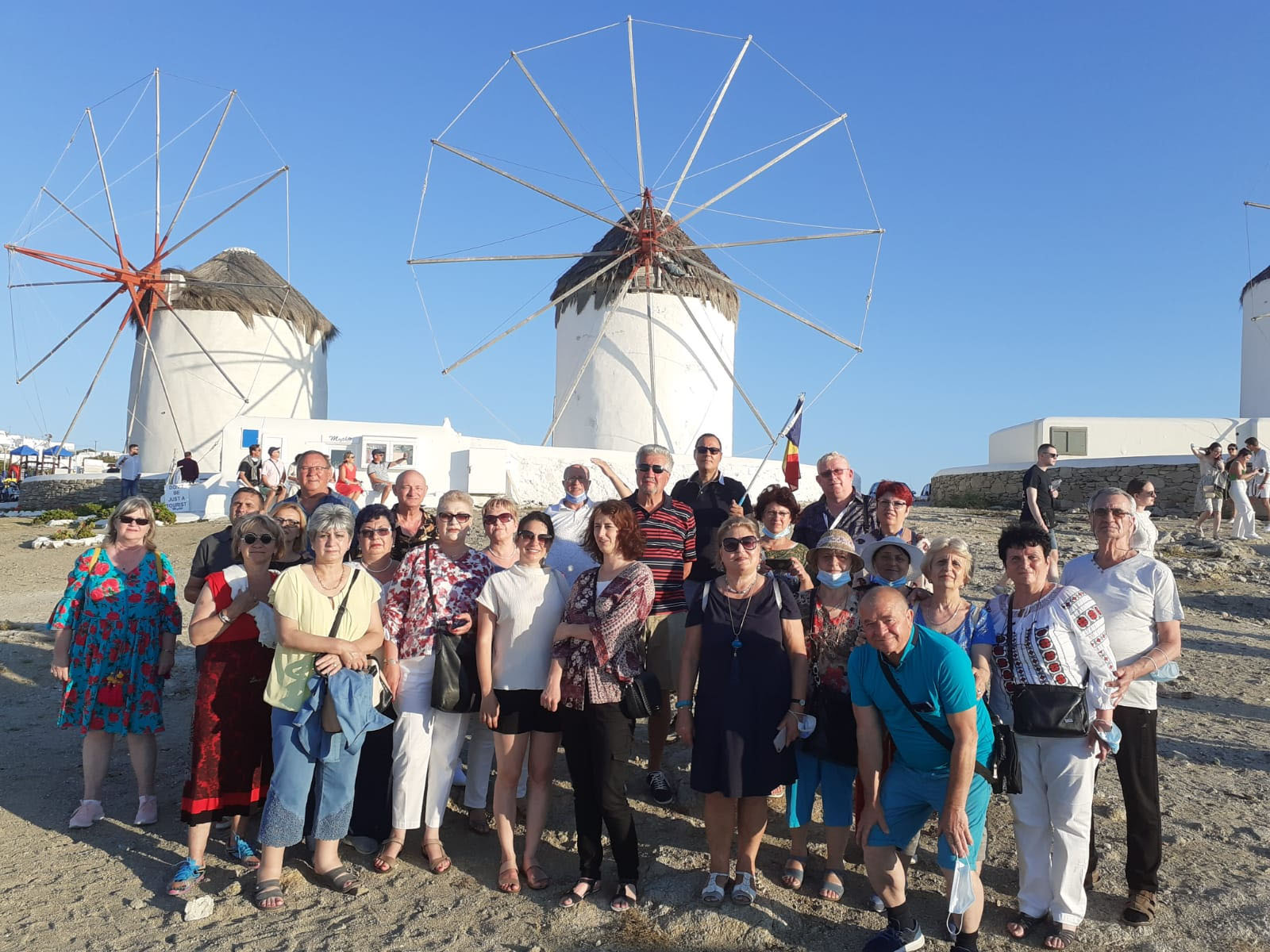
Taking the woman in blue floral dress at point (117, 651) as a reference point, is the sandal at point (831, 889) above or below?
below

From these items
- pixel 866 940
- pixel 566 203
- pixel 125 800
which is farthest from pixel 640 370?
pixel 866 940

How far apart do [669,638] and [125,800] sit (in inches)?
116

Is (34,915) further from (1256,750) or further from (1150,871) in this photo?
(1256,750)

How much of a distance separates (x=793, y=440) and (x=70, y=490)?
58.5 feet

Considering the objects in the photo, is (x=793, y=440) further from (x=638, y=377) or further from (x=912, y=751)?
Answer: (x=912, y=751)

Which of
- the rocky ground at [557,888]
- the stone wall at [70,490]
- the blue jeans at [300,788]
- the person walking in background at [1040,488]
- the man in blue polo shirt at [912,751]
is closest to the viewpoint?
the man in blue polo shirt at [912,751]

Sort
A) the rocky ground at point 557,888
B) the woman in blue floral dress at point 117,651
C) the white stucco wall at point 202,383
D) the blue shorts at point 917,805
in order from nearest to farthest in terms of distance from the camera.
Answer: the blue shorts at point 917,805 < the rocky ground at point 557,888 < the woman in blue floral dress at point 117,651 < the white stucco wall at point 202,383

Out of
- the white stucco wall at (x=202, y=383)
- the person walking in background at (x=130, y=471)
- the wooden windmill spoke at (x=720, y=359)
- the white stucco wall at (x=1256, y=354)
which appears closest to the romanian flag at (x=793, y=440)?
the wooden windmill spoke at (x=720, y=359)

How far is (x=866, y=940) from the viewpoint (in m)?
3.20

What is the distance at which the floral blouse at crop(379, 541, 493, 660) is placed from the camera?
381 centimetres

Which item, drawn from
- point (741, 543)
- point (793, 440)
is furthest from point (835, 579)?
point (793, 440)

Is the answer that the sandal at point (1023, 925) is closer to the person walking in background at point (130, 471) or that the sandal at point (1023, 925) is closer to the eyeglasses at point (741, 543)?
the eyeglasses at point (741, 543)

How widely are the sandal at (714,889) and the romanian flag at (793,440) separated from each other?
9307 mm

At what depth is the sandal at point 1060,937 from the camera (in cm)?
313
